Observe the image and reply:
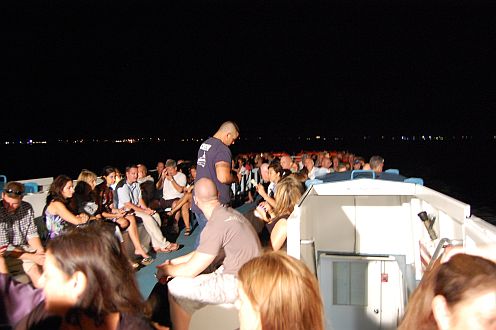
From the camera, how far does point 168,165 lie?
802cm

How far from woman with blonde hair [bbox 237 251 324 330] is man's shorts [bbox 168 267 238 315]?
120 cm

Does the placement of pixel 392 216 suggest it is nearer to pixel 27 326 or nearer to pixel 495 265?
pixel 495 265

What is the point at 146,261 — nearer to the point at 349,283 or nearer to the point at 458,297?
the point at 349,283

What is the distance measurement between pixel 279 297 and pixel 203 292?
4.58 feet

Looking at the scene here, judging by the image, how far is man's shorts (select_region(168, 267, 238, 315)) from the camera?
301 centimetres

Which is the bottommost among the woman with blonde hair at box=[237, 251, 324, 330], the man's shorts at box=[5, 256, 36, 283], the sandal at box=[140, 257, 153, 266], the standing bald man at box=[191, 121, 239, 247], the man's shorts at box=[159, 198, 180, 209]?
the sandal at box=[140, 257, 153, 266]

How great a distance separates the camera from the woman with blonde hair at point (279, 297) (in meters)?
1.72

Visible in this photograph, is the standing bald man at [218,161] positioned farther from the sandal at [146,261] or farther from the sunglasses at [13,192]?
the sunglasses at [13,192]

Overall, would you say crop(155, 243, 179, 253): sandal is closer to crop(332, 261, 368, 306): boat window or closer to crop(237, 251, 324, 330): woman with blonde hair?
crop(332, 261, 368, 306): boat window

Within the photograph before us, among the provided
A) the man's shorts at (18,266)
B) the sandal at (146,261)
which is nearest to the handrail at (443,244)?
the man's shorts at (18,266)

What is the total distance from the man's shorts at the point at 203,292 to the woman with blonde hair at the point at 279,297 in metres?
1.20

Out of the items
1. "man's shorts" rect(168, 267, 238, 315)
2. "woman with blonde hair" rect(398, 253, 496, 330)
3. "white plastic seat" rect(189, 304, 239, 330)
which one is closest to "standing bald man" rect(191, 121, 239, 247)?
"man's shorts" rect(168, 267, 238, 315)

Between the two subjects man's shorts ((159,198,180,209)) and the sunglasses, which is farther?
man's shorts ((159,198,180,209))

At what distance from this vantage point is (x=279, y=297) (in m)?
1.73
